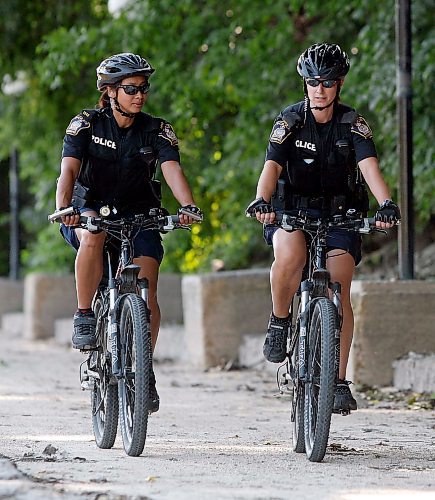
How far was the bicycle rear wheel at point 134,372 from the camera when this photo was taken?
21.1 feet

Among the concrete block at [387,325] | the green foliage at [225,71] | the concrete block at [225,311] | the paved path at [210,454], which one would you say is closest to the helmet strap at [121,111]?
the paved path at [210,454]

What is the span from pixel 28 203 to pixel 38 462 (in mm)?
22868

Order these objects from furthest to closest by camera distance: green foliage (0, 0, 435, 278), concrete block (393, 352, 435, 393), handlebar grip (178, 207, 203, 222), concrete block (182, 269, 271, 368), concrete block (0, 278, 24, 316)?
concrete block (0, 278, 24, 316) → concrete block (182, 269, 271, 368) → green foliage (0, 0, 435, 278) → concrete block (393, 352, 435, 393) → handlebar grip (178, 207, 203, 222)

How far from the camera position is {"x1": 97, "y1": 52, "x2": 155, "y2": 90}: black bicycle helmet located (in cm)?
704

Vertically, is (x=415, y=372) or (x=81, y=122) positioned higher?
(x=81, y=122)

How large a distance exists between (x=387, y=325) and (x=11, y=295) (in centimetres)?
1507

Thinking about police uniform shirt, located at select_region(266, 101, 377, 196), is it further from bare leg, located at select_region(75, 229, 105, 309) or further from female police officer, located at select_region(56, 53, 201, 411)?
bare leg, located at select_region(75, 229, 105, 309)

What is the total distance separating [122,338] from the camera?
677 cm

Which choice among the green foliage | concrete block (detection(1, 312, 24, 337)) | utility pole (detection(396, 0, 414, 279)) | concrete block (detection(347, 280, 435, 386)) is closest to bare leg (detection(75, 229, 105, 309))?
concrete block (detection(347, 280, 435, 386))

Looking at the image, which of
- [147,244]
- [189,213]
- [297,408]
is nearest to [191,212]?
[189,213]

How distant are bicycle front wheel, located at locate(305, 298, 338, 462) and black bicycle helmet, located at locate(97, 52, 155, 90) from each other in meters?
1.44

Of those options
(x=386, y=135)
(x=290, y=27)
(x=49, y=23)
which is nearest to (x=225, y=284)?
(x=386, y=135)

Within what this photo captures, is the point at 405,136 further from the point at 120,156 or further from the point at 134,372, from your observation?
the point at 134,372

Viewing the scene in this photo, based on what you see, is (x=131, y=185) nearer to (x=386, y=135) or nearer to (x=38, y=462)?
(x=38, y=462)
